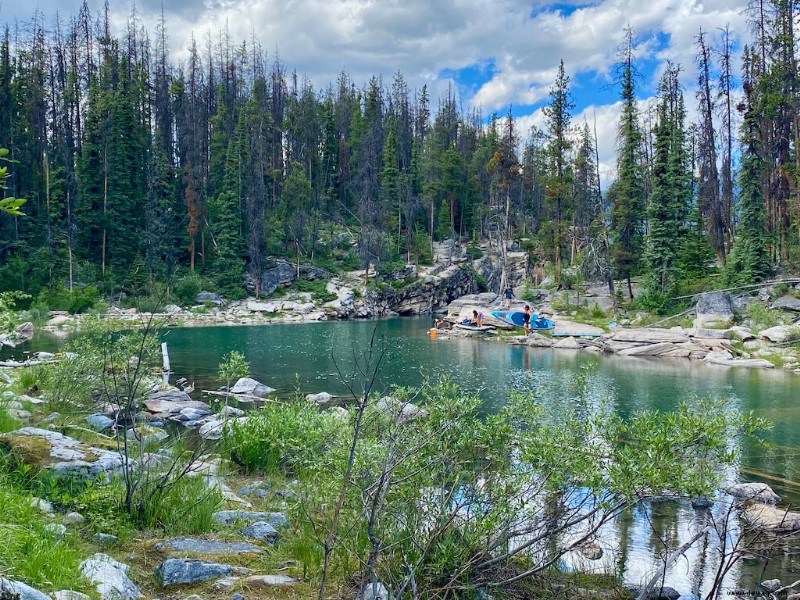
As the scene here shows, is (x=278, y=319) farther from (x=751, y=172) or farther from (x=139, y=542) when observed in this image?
(x=139, y=542)

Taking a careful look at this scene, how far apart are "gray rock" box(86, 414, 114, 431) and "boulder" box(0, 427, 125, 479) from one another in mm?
3079

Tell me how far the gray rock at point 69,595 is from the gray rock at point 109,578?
17cm

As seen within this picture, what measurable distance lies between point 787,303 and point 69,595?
31681 mm

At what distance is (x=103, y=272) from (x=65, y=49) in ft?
84.5

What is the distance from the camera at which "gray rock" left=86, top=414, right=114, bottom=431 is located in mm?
9353

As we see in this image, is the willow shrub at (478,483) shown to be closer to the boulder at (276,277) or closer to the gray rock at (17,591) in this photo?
the gray rock at (17,591)

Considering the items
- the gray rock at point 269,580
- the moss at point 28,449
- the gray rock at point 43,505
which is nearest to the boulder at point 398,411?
the gray rock at point 269,580

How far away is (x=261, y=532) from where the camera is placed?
5.41 metres

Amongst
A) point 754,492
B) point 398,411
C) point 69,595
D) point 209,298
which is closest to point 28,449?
point 69,595

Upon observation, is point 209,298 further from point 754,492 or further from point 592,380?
point 754,492

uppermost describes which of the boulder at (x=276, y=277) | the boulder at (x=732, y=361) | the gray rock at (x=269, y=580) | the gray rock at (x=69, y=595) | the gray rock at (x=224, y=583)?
the boulder at (x=276, y=277)

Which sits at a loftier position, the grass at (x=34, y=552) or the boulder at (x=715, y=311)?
the boulder at (x=715, y=311)

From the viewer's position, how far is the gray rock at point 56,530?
13.4 ft

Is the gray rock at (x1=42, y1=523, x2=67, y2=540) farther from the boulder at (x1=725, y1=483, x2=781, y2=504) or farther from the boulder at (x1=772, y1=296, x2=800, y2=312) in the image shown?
the boulder at (x1=772, y1=296, x2=800, y2=312)
